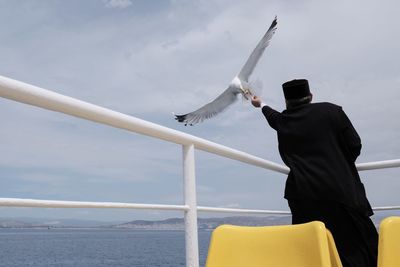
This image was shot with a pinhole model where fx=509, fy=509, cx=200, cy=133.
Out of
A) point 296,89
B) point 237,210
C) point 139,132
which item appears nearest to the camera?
point 139,132

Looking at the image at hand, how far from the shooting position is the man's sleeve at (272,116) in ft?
A: 8.71

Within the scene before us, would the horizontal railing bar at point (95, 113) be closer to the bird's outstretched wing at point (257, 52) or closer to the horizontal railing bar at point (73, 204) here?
the horizontal railing bar at point (73, 204)

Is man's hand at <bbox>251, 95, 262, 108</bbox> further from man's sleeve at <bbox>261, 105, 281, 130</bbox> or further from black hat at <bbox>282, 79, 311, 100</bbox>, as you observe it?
black hat at <bbox>282, 79, 311, 100</bbox>

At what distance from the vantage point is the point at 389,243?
1471 mm

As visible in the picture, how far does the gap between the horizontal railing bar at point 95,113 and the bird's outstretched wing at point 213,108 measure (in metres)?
4.74

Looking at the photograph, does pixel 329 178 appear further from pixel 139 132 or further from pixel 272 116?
pixel 139 132

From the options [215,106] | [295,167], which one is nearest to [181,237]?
[295,167]

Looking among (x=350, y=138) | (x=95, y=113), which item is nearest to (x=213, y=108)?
(x=350, y=138)

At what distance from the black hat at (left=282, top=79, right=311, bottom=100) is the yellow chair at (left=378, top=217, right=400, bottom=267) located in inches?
48.6

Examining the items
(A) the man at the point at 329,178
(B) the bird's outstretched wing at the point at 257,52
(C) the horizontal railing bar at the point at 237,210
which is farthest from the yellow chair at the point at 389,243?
Answer: (B) the bird's outstretched wing at the point at 257,52

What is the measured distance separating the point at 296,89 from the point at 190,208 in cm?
85

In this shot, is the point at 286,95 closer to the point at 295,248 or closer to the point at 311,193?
the point at 311,193

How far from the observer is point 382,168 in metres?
3.62

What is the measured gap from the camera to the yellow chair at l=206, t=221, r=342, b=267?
1492mm
